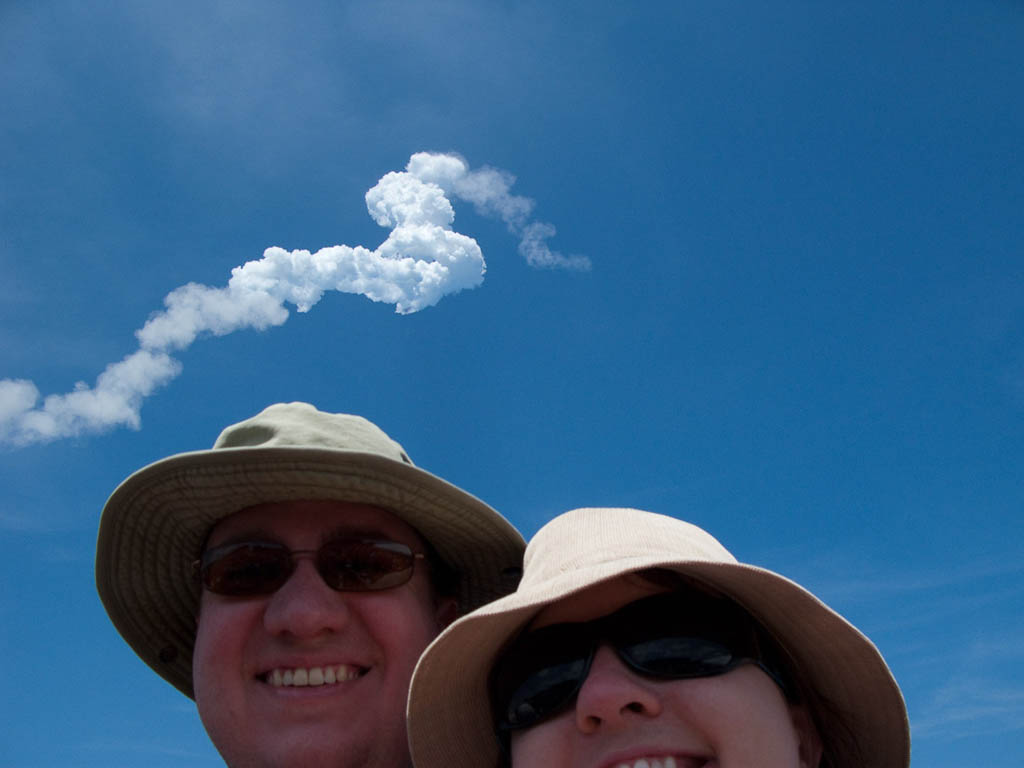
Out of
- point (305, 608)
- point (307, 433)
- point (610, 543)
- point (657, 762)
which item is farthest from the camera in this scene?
point (307, 433)

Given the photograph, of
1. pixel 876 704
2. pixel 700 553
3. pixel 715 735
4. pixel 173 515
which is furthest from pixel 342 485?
pixel 876 704

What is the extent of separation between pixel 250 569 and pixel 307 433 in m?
0.50

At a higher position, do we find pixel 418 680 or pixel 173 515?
pixel 173 515

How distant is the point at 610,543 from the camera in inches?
78.7

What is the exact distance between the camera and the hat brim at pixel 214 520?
9.19 feet

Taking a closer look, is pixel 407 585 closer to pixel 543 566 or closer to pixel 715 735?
pixel 543 566

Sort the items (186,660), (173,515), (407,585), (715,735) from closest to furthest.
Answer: (715,735) < (407,585) < (173,515) < (186,660)

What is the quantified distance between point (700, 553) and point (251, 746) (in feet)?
5.48

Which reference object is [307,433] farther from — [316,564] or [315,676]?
[315,676]

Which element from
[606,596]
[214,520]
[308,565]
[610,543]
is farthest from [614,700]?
[214,520]

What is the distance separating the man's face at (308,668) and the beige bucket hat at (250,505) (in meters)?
0.19

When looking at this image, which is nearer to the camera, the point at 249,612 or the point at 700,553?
the point at 700,553

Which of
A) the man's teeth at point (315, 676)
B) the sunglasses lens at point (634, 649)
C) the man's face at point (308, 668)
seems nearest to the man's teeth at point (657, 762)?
the sunglasses lens at point (634, 649)

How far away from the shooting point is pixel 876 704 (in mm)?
2021
